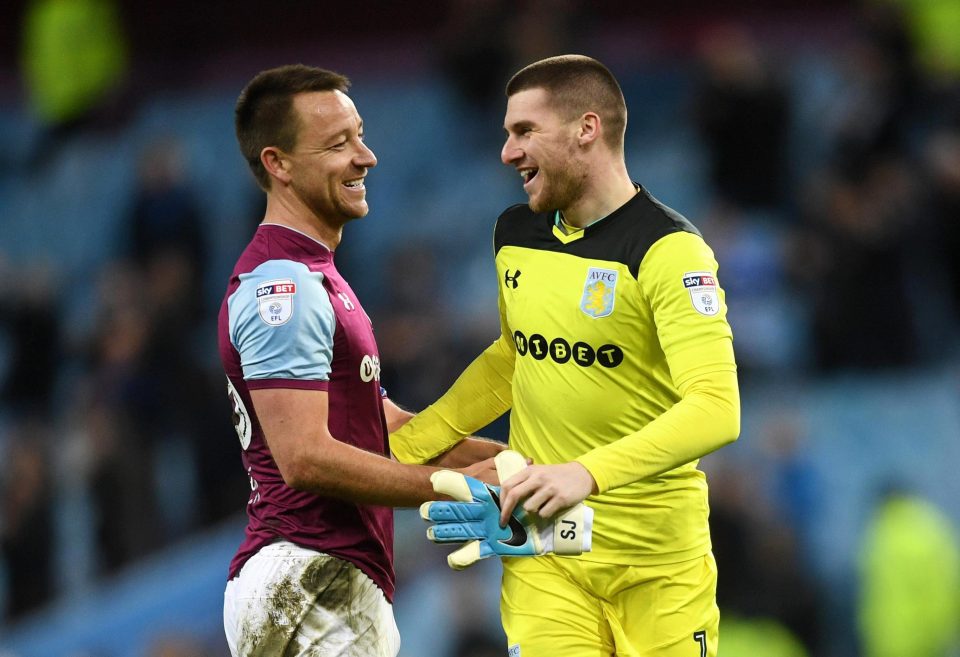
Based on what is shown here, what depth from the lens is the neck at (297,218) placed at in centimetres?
382

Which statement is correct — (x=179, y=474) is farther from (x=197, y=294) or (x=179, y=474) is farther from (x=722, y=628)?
(x=722, y=628)

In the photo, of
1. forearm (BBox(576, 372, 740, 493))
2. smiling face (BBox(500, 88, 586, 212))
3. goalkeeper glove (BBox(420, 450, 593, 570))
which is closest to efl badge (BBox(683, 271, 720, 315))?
forearm (BBox(576, 372, 740, 493))

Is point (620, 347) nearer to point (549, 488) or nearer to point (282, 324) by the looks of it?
point (549, 488)

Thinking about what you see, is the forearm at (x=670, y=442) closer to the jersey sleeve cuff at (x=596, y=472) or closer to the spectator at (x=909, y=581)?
the jersey sleeve cuff at (x=596, y=472)

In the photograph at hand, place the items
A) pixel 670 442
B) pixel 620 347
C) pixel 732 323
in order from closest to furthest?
pixel 670 442
pixel 620 347
pixel 732 323

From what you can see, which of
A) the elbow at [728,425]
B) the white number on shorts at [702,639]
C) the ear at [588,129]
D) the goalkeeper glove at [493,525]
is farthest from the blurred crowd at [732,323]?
the goalkeeper glove at [493,525]

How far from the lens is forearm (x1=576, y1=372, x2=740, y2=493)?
335cm

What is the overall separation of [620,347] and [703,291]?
33cm

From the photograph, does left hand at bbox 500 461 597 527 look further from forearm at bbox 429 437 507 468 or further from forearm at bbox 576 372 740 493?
forearm at bbox 429 437 507 468

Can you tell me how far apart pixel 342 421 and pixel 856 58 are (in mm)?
6197

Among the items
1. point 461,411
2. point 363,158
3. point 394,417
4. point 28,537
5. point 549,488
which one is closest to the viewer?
point 549,488

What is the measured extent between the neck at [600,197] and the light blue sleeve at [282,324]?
835 mm

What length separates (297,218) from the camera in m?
3.84

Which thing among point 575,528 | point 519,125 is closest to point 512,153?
point 519,125
